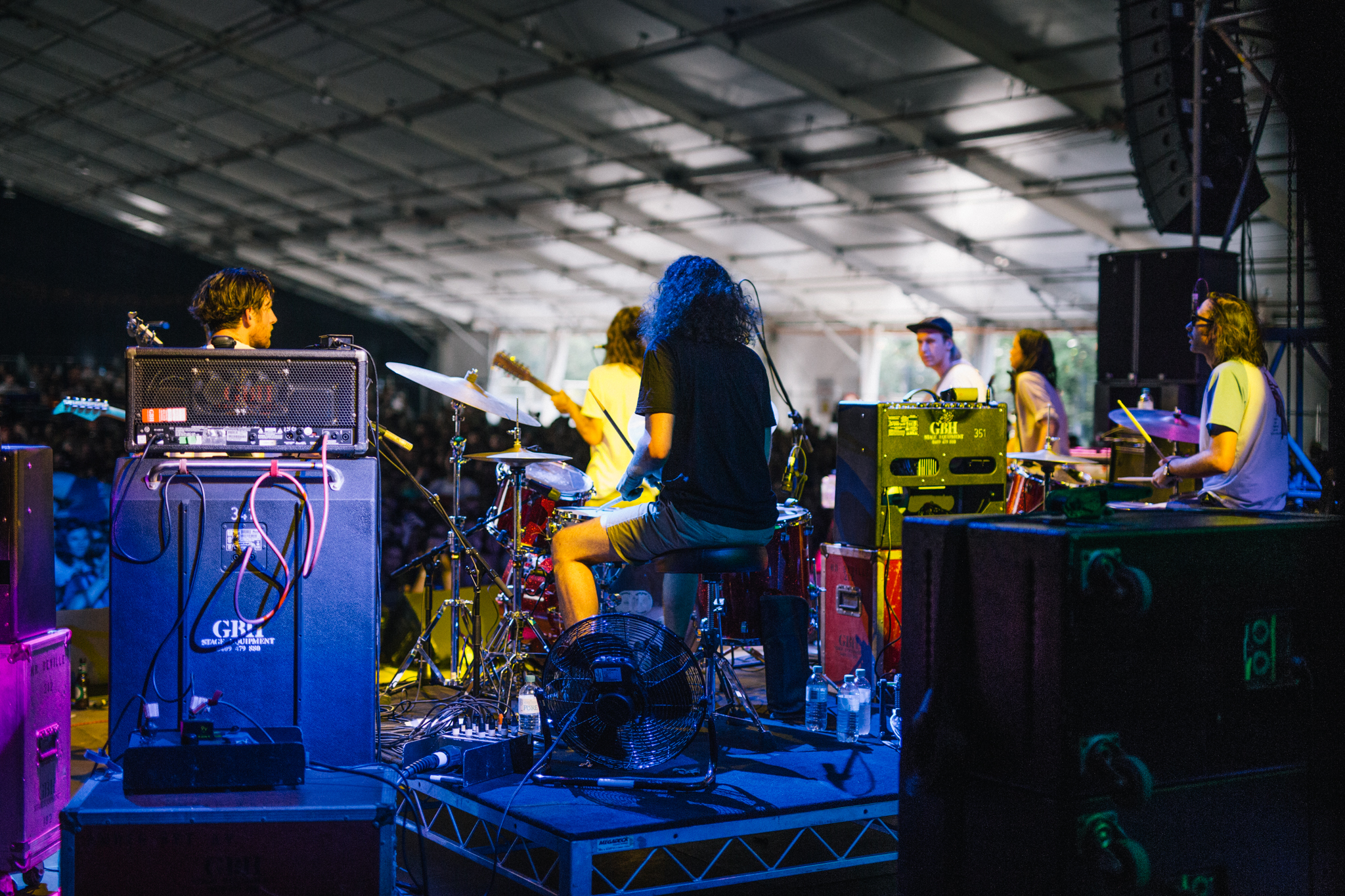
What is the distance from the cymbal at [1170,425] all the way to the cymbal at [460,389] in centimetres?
262

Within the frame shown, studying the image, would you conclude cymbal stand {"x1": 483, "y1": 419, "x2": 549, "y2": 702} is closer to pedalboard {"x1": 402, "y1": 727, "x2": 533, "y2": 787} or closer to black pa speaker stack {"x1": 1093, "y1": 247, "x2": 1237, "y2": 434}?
pedalboard {"x1": 402, "y1": 727, "x2": 533, "y2": 787}

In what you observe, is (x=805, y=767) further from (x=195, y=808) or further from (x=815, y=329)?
(x=815, y=329)

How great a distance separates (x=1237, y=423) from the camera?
4035 millimetres

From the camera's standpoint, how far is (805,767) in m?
3.42

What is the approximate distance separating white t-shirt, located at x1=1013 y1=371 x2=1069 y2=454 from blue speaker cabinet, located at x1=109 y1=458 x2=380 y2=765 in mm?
4298

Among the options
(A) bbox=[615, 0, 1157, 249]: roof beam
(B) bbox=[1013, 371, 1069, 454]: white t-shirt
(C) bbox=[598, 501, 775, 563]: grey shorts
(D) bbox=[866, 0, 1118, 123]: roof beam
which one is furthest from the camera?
(A) bbox=[615, 0, 1157, 249]: roof beam

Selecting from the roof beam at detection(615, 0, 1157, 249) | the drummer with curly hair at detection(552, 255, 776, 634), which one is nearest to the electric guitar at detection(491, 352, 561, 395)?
the drummer with curly hair at detection(552, 255, 776, 634)

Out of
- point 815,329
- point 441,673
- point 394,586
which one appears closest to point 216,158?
point 815,329

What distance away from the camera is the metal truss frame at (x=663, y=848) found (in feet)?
9.12

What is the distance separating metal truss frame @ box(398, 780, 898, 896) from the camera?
2.78m

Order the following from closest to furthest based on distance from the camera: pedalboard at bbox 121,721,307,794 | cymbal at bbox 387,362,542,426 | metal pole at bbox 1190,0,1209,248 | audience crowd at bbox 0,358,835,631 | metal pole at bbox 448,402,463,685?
pedalboard at bbox 121,721,307,794 → cymbal at bbox 387,362,542,426 → metal pole at bbox 448,402,463,685 → metal pole at bbox 1190,0,1209,248 → audience crowd at bbox 0,358,835,631

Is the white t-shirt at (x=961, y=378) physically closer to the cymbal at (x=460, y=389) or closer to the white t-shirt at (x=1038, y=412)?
the white t-shirt at (x=1038, y=412)

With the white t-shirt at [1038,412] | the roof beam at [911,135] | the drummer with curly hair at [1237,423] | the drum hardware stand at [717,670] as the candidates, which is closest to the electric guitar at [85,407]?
the drum hardware stand at [717,670]

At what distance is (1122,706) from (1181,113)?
5.06m
